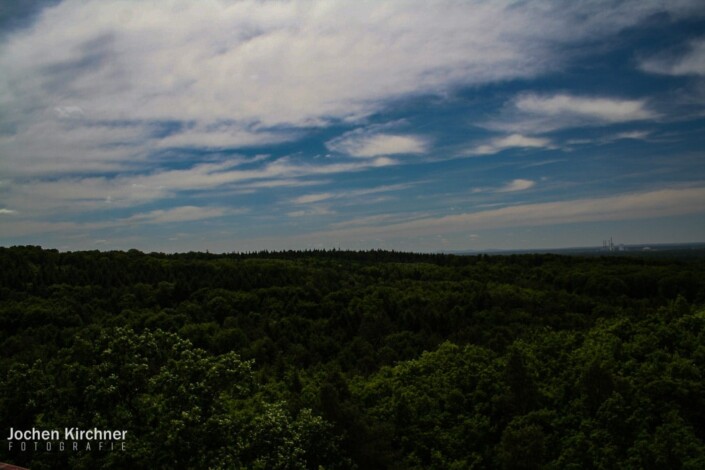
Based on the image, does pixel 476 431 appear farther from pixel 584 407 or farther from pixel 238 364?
pixel 238 364

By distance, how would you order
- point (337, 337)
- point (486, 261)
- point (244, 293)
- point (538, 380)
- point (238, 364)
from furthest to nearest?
point (486, 261) → point (244, 293) → point (337, 337) → point (538, 380) → point (238, 364)

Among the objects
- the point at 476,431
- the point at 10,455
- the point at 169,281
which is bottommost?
the point at 476,431

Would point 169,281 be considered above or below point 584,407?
above

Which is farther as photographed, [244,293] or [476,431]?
[244,293]

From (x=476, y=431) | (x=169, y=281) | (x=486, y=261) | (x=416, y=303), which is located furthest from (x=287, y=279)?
(x=476, y=431)

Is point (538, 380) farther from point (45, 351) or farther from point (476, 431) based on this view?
point (45, 351)

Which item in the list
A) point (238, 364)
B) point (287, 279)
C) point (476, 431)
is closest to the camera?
point (476, 431)
